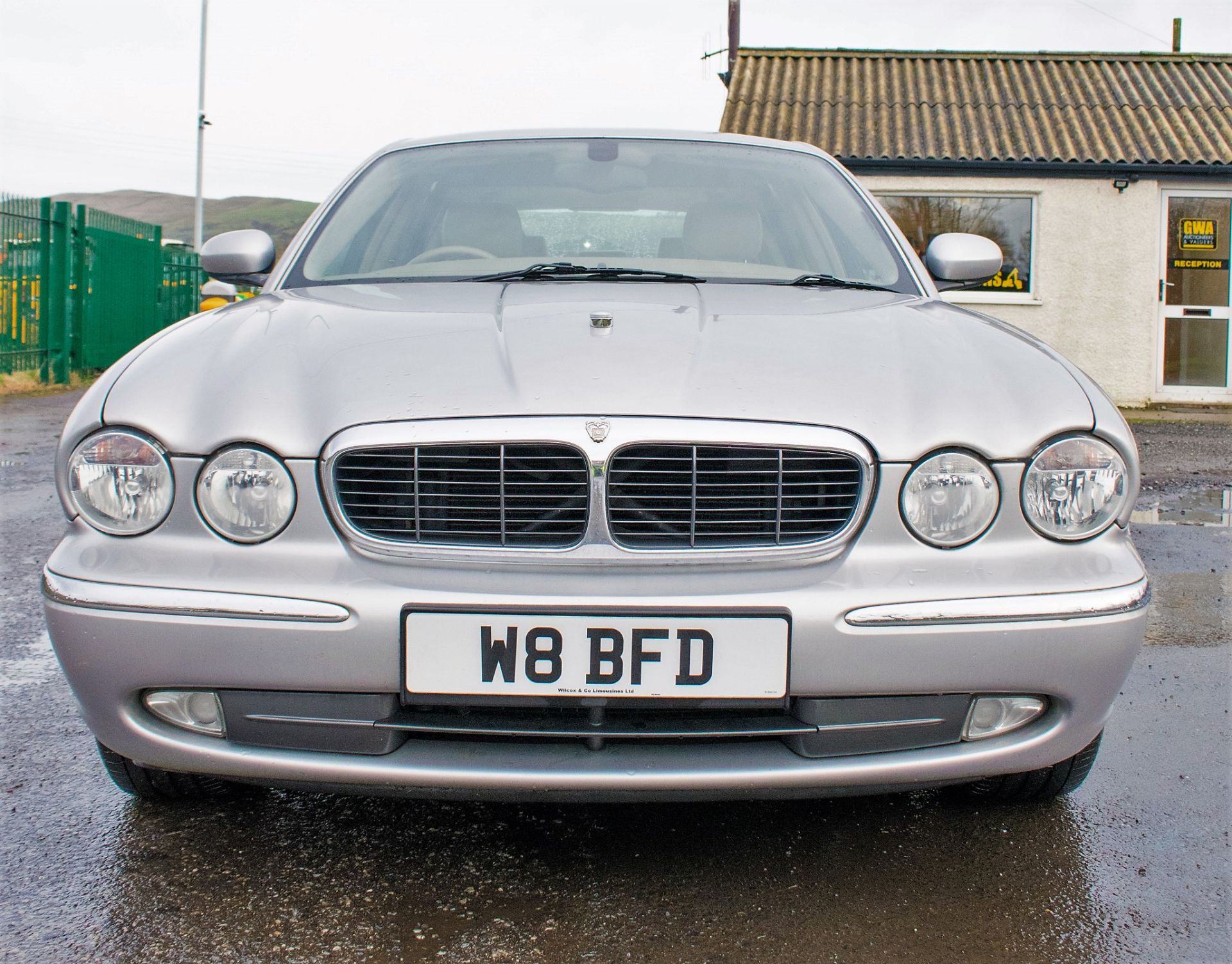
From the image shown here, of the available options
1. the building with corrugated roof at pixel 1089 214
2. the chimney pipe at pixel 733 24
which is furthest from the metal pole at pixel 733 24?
the building with corrugated roof at pixel 1089 214

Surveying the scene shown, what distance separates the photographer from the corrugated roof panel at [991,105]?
12.5 m

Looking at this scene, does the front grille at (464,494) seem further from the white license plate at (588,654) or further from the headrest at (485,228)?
the headrest at (485,228)

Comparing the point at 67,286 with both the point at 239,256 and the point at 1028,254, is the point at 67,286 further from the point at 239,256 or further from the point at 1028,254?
the point at 239,256

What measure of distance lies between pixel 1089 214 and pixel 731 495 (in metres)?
12.0

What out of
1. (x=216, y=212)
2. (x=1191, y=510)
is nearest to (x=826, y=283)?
(x=1191, y=510)

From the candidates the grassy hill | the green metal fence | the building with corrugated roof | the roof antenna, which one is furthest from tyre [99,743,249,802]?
the grassy hill

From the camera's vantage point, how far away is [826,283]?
2.81 meters

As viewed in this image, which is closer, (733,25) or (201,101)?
(733,25)

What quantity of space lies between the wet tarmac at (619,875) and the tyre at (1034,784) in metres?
0.04

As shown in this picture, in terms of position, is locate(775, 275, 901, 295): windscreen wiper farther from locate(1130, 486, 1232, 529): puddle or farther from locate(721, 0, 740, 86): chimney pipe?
locate(721, 0, 740, 86): chimney pipe

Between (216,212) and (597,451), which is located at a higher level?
(216,212)

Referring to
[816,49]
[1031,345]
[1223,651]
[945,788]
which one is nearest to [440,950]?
[945,788]

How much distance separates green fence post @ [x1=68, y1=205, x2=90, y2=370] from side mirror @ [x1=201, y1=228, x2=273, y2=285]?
36.8ft

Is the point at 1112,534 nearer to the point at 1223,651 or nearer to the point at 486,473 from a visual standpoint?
the point at 486,473
